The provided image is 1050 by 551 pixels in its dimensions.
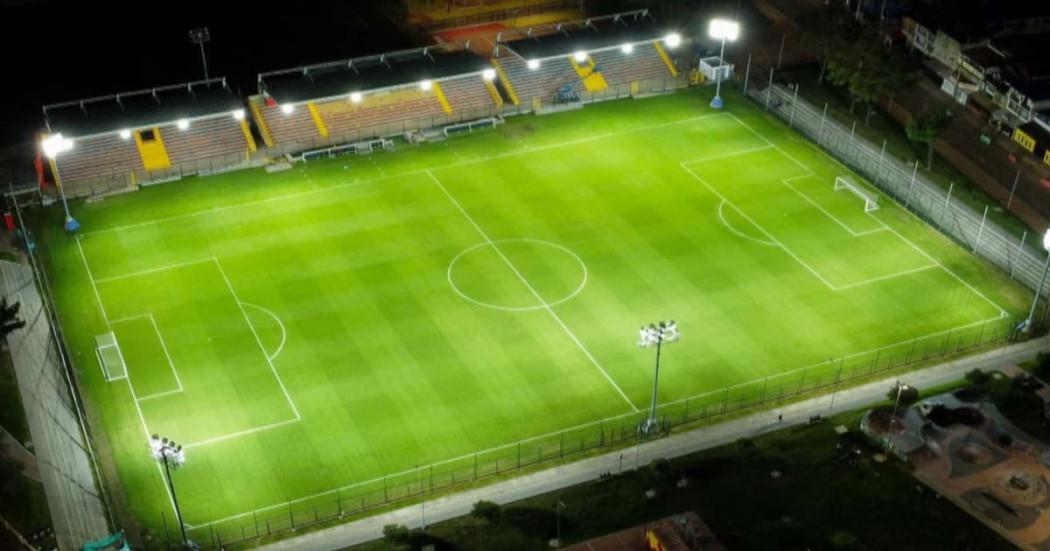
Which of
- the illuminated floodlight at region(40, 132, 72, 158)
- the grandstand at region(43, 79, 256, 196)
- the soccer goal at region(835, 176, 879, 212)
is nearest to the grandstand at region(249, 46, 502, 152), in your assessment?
the grandstand at region(43, 79, 256, 196)

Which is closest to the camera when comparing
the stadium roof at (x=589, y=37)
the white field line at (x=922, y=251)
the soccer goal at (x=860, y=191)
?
the white field line at (x=922, y=251)

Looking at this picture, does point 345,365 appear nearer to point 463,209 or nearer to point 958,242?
point 463,209

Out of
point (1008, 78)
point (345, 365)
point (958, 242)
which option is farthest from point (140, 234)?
point (1008, 78)

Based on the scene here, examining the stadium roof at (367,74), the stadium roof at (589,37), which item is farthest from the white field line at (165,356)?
the stadium roof at (589,37)

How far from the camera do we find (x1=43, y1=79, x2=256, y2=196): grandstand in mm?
85438

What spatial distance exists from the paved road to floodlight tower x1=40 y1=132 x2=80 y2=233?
3435cm

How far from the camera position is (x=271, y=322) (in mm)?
70625

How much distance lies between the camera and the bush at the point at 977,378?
65125 millimetres

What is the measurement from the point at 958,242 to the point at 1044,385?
15745mm

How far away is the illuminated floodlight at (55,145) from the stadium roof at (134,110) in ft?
4.31

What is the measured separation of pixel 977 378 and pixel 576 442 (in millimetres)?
22327

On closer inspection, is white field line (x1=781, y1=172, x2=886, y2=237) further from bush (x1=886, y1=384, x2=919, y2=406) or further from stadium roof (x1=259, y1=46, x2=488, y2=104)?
stadium roof (x1=259, y1=46, x2=488, y2=104)

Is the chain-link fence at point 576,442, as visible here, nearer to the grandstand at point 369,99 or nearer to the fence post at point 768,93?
the fence post at point 768,93

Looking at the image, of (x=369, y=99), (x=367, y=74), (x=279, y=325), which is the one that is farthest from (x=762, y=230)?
(x=367, y=74)
